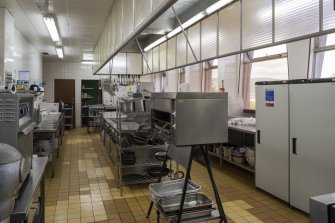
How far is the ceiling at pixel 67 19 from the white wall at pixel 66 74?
3433 millimetres

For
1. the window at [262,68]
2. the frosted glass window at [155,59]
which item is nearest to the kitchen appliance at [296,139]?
the window at [262,68]

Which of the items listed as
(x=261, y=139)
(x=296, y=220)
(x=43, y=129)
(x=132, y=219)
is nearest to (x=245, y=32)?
(x=261, y=139)

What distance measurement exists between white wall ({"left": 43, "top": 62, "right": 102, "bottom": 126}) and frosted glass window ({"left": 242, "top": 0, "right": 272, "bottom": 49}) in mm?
Result: 8624

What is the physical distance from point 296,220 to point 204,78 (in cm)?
414

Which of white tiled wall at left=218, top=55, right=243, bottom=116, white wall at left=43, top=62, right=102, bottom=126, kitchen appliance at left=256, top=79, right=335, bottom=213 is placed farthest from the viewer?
white wall at left=43, top=62, right=102, bottom=126

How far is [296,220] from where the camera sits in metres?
2.94

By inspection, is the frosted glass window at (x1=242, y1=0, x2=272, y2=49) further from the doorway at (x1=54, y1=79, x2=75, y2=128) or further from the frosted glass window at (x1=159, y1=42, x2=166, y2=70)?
the doorway at (x1=54, y1=79, x2=75, y2=128)

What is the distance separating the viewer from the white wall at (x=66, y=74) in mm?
11164

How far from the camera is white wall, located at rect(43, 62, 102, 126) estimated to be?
36.6ft

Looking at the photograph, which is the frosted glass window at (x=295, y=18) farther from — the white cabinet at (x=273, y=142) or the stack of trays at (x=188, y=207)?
the stack of trays at (x=188, y=207)

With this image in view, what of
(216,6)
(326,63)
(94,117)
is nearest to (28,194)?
(216,6)

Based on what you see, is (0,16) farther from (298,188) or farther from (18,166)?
(298,188)

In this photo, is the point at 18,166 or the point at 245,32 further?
the point at 245,32

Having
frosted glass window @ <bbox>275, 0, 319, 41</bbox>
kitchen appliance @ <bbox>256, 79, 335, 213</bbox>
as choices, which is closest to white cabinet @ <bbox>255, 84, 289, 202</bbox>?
kitchen appliance @ <bbox>256, 79, 335, 213</bbox>
